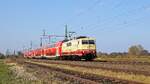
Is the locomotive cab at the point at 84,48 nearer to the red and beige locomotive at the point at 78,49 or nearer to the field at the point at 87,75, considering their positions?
the red and beige locomotive at the point at 78,49

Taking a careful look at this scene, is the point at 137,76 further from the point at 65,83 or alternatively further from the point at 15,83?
the point at 15,83

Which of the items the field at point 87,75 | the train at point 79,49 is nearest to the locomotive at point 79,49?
the train at point 79,49

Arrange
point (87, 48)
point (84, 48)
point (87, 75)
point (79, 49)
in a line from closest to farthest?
point (87, 75) < point (84, 48) < point (87, 48) < point (79, 49)

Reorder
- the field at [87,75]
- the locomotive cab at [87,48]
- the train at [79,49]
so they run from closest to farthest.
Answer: the field at [87,75]
the locomotive cab at [87,48]
the train at [79,49]

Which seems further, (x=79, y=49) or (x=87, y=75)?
(x=79, y=49)

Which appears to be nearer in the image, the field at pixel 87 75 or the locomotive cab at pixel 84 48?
the field at pixel 87 75

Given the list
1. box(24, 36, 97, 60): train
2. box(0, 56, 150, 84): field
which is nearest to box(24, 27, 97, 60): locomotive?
box(24, 36, 97, 60): train

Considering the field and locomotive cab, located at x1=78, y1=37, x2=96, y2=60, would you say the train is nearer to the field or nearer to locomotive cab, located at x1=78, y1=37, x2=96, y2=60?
locomotive cab, located at x1=78, y1=37, x2=96, y2=60

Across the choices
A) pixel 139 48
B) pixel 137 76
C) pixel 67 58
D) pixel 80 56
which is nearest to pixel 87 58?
pixel 80 56

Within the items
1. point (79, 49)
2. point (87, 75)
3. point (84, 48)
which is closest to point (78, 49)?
point (79, 49)

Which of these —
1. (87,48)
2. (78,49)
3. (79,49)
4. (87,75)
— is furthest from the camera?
(78,49)

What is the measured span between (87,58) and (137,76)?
27.7 meters

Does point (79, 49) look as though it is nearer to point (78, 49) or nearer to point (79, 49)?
point (79, 49)

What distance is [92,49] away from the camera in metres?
44.8
